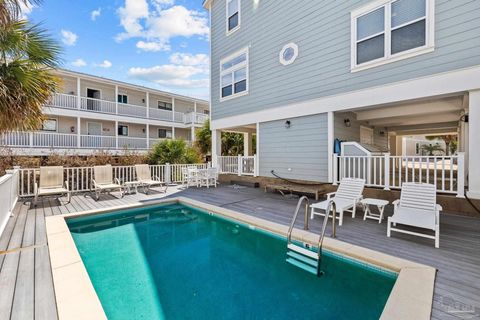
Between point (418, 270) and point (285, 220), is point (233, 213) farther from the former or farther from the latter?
point (418, 270)

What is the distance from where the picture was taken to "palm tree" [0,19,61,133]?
15.7 ft

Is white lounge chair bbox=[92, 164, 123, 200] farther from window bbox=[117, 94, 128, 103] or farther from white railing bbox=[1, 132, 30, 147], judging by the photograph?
window bbox=[117, 94, 128, 103]

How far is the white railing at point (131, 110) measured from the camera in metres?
18.5

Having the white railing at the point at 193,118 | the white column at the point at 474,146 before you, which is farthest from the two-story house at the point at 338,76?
the white railing at the point at 193,118

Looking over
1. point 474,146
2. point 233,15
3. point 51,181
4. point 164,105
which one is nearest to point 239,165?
point 233,15

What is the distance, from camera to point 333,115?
26.1 feet

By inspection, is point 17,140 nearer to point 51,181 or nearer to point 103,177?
point 51,181

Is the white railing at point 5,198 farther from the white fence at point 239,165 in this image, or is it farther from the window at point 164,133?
the window at point 164,133

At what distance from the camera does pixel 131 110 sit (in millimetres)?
19078

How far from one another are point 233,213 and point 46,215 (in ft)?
16.1

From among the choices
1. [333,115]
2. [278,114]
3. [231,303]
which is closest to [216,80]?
[278,114]

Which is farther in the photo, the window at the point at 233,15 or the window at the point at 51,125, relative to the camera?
the window at the point at 51,125

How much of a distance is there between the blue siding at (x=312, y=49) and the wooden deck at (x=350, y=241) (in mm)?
3964

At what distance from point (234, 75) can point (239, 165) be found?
14.4ft
